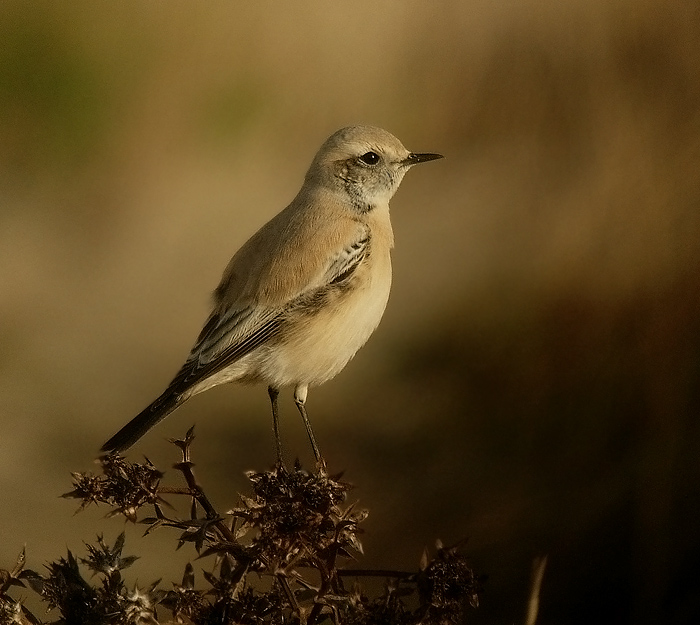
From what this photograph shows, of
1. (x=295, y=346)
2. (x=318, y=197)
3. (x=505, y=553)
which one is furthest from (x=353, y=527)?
(x=505, y=553)

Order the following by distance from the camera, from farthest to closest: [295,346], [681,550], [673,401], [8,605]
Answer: [673,401]
[681,550]
[295,346]
[8,605]

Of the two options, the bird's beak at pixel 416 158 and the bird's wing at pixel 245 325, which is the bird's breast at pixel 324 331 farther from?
the bird's beak at pixel 416 158

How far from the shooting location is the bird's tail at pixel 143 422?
149 centimetres

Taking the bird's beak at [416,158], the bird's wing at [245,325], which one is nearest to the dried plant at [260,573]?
the bird's wing at [245,325]

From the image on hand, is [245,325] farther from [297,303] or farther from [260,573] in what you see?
[260,573]

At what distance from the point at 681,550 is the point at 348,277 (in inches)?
44.2

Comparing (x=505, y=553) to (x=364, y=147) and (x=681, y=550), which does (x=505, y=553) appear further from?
(x=364, y=147)

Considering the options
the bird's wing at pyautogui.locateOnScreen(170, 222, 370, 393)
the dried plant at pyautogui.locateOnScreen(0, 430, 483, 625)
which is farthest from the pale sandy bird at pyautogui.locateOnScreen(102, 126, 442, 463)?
the dried plant at pyautogui.locateOnScreen(0, 430, 483, 625)

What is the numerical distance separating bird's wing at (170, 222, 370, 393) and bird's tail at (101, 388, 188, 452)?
3cm

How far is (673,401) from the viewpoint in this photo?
2344mm

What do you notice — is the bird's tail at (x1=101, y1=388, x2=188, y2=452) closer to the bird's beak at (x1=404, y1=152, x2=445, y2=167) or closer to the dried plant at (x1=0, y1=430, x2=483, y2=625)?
the dried plant at (x1=0, y1=430, x2=483, y2=625)

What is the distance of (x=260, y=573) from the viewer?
1.03 metres

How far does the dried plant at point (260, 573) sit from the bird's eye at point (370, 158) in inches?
40.0

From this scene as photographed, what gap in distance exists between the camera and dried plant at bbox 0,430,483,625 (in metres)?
1.03
